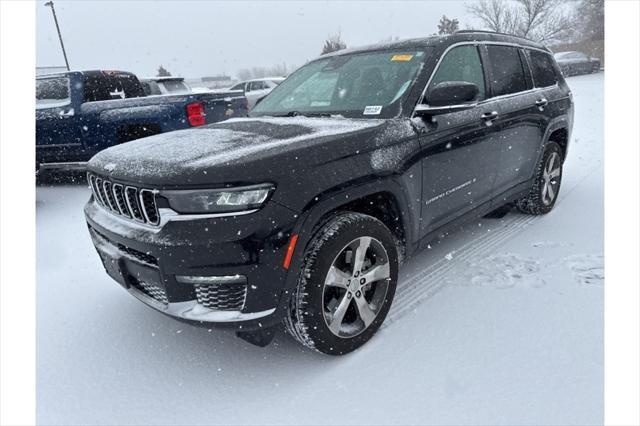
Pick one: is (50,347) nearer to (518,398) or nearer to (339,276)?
(339,276)

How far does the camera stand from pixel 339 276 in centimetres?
235

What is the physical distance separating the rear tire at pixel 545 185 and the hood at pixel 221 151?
8.36 ft

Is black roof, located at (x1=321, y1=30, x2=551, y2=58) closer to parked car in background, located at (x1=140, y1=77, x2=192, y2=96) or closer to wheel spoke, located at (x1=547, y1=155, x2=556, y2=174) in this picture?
wheel spoke, located at (x1=547, y1=155, x2=556, y2=174)

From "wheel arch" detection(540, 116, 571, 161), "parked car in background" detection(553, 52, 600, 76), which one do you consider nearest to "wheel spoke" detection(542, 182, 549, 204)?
"wheel arch" detection(540, 116, 571, 161)

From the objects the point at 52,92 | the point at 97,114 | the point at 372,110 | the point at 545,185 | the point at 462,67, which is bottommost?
the point at 545,185

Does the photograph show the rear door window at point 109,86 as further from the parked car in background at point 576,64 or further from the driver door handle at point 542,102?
the parked car in background at point 576,64

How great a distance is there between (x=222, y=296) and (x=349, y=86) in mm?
1849

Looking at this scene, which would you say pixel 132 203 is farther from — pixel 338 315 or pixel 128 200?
pixel 338 315

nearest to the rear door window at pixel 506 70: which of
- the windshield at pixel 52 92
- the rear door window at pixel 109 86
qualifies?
the rear door window at pixel 109 86

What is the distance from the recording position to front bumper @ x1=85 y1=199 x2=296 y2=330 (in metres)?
2.00

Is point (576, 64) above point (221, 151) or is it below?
above

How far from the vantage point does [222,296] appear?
2092 millimetres

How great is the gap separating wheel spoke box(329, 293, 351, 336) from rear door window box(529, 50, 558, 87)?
321cm

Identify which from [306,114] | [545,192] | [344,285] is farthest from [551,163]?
[344,285]
